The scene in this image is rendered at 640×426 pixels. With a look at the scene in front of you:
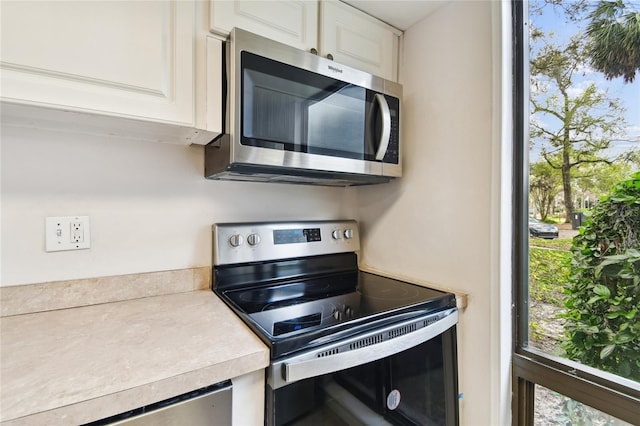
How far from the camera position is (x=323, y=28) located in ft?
3.70

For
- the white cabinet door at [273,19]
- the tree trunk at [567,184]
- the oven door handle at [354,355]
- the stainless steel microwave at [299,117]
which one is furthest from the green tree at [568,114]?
the white cabinet door at [273,19]

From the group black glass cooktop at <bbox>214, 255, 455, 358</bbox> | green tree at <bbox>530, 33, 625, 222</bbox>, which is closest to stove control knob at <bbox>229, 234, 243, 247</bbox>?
black glass cooktop at <bbox>214, 255, 455, 358</bbox>

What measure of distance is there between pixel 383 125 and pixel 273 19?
1.77 ft

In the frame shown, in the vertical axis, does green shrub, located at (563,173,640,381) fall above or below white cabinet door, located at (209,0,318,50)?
below

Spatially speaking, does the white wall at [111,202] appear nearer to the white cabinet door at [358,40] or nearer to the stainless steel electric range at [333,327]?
the stainless steel electric range at [333,327]

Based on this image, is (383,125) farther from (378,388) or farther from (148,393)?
(148,393)

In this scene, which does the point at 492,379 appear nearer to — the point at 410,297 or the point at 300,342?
the point at 410,297

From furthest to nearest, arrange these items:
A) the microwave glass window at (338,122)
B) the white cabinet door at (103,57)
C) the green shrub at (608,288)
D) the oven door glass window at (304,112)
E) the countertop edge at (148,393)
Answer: the microwave glass window at (338,122) < the oven door glass window at (304,112) < the green shrub at (608,288) < the white cabinet door at (103,57) < the countertop edge at (148,393)

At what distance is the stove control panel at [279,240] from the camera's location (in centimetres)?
121

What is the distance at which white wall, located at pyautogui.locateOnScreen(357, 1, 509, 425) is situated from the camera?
1.08m

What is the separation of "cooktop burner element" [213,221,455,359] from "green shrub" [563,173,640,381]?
371 mm

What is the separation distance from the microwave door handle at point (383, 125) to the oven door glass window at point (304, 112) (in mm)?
19

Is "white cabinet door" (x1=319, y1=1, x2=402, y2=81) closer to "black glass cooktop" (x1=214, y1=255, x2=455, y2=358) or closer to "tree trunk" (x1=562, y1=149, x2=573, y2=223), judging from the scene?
"tree trunk" (x1=562, y1=149, x2=573, y2=223)

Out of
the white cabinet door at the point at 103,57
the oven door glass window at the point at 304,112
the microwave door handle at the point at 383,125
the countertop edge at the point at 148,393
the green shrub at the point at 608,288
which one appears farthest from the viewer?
the microwave door handle at the point at 383,125
